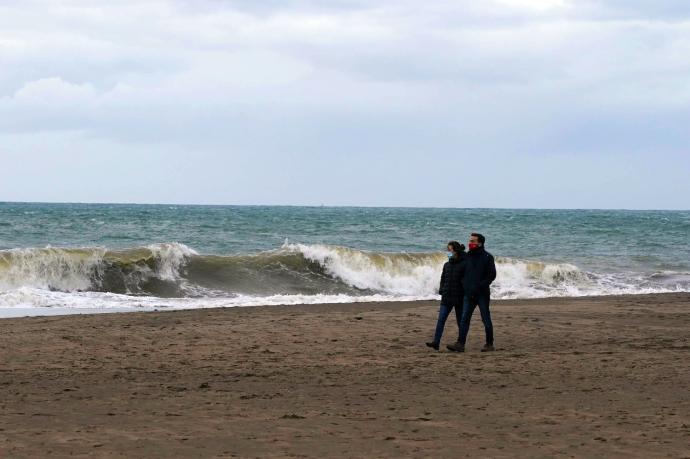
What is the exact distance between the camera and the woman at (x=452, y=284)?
38.5ft

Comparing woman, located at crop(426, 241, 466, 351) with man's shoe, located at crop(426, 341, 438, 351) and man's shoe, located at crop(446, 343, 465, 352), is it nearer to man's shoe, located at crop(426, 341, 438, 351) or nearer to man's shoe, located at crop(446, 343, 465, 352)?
man's shoe, located at crop(426, 341, 438, 351)

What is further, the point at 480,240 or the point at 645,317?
the point at 645,317

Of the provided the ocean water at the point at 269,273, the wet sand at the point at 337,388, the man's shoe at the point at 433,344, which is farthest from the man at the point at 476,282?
the ocean water at the point at 269,273

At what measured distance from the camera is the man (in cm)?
1162

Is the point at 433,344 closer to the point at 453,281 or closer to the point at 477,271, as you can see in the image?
the point at 453,281

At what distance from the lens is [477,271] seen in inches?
458

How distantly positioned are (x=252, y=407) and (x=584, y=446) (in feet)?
9.37

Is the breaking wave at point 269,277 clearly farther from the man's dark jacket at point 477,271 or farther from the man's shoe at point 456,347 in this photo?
the man's dark jacket at point 477,271

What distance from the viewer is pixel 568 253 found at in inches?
1492

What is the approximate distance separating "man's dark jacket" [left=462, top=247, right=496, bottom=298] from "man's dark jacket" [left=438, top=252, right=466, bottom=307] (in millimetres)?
88

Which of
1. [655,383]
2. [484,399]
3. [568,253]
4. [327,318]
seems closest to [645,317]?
[327,318]

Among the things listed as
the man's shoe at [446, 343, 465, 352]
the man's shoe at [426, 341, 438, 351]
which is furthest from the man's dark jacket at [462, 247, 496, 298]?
the man's shoe at [426, 341, 438, 351]

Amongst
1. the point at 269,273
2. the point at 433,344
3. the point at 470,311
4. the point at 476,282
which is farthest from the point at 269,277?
the point at 476,282

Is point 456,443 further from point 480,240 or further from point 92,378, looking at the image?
point 480,240
